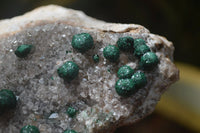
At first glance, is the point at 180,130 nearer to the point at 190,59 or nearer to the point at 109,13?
the point at 190,59

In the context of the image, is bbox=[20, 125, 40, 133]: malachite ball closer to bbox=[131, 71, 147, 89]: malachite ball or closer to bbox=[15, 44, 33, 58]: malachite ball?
bbox=[15, 44, 33, 58]: malachite ball

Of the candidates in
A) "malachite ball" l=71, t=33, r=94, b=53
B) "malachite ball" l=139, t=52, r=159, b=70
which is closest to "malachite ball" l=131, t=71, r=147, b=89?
"malachite ball" l=139, t=52, r=159, b=70

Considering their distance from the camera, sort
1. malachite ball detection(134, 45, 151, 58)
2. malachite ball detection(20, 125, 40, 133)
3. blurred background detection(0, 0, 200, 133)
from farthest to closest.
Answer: blurred background detection(0, 0, 200, 133), malachite ball detection(134, 45, 151, 58), malachite ball detection(20, 125, 40, 133)

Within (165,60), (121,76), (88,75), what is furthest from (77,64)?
(165,60)

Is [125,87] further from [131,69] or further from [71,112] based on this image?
[71,112]

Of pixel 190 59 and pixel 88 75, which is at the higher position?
pixel 88 75

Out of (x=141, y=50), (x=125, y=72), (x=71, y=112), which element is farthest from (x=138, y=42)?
(x=71, y=112)

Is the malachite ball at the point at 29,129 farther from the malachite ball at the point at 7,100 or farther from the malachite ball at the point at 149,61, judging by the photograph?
the malachite ball at the point at 149,61
